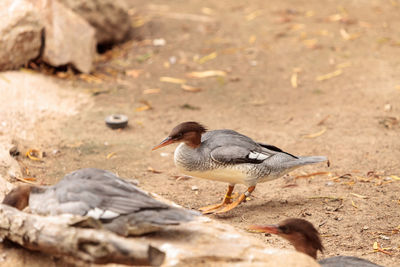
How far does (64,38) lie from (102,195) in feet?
15.6

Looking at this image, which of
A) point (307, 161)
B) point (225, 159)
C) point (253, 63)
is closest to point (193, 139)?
point (225, 159)

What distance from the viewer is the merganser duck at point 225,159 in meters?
4.46

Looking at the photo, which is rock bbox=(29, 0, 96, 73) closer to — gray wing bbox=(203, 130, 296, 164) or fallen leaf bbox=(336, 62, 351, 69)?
gray wing bbox=(203, 130, 296, 164)

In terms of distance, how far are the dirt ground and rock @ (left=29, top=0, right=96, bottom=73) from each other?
326mm

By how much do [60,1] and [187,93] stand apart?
8.49ft

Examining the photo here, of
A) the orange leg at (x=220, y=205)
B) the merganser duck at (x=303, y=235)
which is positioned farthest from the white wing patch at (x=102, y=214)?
the orange leg at (x=220, y=205)

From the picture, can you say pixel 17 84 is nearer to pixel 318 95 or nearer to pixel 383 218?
pixel 318 95

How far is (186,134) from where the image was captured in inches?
177

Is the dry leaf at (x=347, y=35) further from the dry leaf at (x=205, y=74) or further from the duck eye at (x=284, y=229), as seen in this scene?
the duck eye at (x=284, y=229)

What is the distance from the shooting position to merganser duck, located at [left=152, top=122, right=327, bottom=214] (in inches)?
175

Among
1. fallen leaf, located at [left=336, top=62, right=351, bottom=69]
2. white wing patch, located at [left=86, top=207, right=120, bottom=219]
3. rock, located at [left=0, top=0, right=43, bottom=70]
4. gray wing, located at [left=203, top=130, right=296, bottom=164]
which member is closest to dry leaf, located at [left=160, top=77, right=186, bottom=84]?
rock, located at [left=0, top=0, right=43, bottom=70]

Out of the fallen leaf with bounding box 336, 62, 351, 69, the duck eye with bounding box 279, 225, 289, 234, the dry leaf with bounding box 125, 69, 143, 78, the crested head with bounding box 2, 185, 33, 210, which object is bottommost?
the dry leaf with bounding box 125, 69, 143, 78

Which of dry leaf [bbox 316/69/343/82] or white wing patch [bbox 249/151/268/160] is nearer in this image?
white wing patch [bbox 249/151/268/160]

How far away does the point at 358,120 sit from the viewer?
6.32 metres
